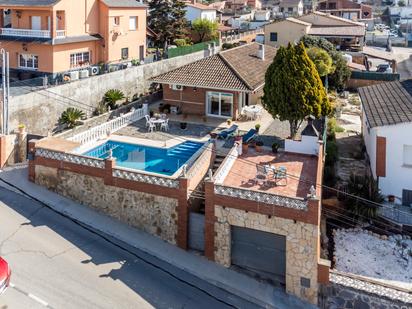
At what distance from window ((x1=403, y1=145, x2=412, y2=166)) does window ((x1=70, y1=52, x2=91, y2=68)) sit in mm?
28181

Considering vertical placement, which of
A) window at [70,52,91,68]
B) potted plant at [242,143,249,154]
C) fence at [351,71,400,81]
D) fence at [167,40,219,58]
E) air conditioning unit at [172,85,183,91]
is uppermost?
fence at [167,40,219,58]

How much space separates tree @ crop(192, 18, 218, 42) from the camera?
208ft

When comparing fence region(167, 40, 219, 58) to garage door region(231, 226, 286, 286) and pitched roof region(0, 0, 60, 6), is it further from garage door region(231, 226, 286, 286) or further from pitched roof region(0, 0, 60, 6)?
garage door region(231, 226, 286, 286)

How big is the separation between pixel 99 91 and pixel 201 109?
861cm

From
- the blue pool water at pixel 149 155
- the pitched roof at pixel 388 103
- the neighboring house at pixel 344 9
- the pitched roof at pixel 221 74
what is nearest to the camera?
the pitched roof at pixel 388 103

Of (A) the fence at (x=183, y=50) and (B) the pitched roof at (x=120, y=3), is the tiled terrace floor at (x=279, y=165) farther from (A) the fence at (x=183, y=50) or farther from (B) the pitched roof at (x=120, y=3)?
(A) the fence at (x=183, y=50)

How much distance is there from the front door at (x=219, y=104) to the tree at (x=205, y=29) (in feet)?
111

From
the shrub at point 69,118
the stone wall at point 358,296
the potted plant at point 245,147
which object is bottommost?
the stone wall at point 358,296

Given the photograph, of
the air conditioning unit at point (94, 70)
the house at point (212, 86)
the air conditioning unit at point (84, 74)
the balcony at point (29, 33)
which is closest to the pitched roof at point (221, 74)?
the house at point (212, 86)

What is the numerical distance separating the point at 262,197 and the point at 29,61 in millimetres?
28682

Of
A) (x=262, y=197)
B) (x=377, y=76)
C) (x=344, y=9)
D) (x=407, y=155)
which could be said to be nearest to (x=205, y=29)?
(x=377, y=76)

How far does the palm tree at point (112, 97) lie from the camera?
1393 inches

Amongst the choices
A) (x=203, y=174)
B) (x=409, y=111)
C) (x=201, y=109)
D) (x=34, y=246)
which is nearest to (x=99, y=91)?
(x=201, y=109)

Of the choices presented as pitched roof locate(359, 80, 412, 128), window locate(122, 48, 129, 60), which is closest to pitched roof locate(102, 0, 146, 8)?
window locate(122, 48, 129, 60)
